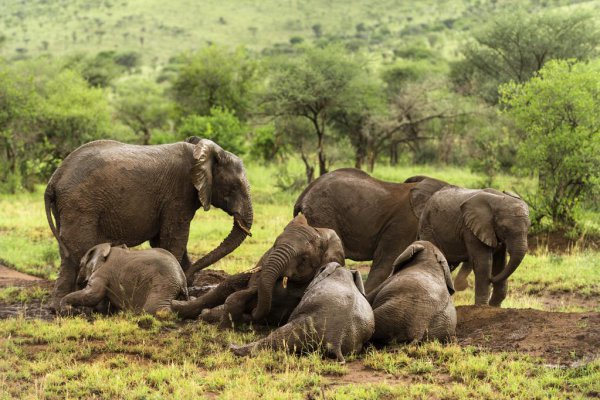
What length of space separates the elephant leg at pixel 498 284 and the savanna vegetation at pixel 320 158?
80cm

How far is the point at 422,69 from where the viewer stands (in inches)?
1615

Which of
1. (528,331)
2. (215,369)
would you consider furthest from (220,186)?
(528,331)

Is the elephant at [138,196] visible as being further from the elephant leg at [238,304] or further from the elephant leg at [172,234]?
the elephant leg at [238,304]

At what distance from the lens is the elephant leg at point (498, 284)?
10.1 m

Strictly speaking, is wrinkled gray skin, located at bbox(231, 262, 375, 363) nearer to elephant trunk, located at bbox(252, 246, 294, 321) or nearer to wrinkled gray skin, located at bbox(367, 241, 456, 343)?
wrinkled gray skin, located at bbox(367, 241, 456, 343)

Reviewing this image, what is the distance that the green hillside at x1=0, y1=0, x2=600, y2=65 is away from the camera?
8550cm

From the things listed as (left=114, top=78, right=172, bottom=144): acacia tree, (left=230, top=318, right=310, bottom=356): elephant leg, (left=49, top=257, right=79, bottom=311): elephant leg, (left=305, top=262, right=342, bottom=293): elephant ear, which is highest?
(left=305, top=262, right=342, bottom=293): elephant ear

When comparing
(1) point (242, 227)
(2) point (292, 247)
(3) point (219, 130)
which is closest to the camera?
(2) point (292, 247)

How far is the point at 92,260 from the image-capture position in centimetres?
932

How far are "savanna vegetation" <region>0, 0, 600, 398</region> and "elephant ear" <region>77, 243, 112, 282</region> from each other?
713mm

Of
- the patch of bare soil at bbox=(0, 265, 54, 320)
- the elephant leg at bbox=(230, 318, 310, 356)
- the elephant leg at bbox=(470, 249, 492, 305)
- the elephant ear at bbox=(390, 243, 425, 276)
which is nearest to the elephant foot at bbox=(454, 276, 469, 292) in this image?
the elephant leg at bbox=(470, 249, 492, 305)

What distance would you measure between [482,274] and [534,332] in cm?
191

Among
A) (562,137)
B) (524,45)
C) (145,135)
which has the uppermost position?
(524,45)

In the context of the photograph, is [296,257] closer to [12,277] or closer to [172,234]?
[172,234]
